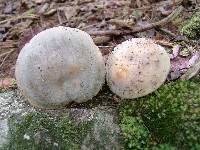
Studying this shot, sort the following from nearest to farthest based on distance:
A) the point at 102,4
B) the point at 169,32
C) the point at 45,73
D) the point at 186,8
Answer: the point at 45,73 < the point at 169,32 < the point at 186,8 < the point at 102,4

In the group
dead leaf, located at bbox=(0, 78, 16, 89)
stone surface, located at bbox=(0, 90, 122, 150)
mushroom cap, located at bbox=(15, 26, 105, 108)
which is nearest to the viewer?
mushroom cap, located at bbox=(15, 26, 105, 108)

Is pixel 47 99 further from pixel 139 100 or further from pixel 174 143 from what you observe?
pixel 174 143

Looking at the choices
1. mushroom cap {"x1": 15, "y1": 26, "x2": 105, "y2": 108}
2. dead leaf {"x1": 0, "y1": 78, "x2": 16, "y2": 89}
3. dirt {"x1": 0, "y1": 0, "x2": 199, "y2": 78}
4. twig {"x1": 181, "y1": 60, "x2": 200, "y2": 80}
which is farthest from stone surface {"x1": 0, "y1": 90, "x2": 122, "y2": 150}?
dirt {"x1": 0, "y1": 0, "x2": 199, "y2": 78}

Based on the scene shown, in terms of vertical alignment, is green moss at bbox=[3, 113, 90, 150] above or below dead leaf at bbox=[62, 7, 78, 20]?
below

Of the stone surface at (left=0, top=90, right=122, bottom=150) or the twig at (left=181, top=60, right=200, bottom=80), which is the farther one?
the twig at (left=181, top=60, right=200, bottom=80)

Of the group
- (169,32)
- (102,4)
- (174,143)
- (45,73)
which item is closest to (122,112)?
(174,143)

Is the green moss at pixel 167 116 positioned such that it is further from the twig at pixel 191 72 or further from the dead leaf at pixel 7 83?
the dead leaf at pixel 7 83

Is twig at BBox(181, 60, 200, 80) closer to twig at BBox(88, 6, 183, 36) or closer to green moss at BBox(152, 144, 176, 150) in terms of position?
green moss at BBox(152, 144, 176, 150)
